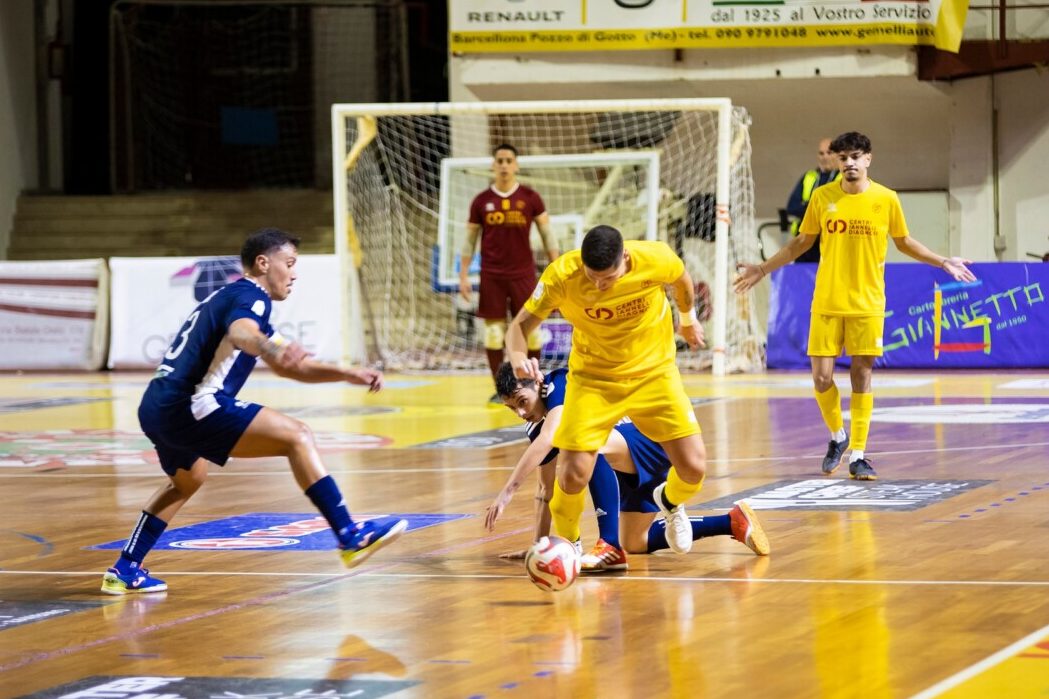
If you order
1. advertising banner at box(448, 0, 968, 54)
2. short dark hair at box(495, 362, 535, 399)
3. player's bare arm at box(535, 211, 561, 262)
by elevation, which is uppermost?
advertising banner at box(448, 0, 968, 54)

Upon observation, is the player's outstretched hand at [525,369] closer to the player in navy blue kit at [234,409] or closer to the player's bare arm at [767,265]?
the player in navy blue kit at [234,409]

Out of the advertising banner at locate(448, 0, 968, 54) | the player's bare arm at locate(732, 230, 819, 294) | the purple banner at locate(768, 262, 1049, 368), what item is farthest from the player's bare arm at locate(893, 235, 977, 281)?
A: the advertising banner at locate(448, 0, 968, 54)

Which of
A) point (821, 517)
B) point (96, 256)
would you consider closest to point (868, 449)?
point (821, 517)

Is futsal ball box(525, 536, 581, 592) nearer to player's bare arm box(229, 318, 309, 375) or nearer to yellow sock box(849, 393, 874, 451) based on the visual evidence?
player's bare arm box(229, 318, 309, 375)

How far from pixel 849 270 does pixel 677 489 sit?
3792 millimetres

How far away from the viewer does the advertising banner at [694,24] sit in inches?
846

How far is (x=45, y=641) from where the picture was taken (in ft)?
20.7

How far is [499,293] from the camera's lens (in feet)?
53.1

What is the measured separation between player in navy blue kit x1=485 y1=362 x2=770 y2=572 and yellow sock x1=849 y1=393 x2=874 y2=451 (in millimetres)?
2873

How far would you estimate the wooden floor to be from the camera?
5465 mm

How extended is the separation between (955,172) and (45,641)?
65.3ft

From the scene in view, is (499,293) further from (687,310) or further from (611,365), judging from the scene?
(611,365)

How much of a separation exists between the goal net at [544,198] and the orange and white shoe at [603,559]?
38.6 ft

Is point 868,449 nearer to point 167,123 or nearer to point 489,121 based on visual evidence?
point 489,121
